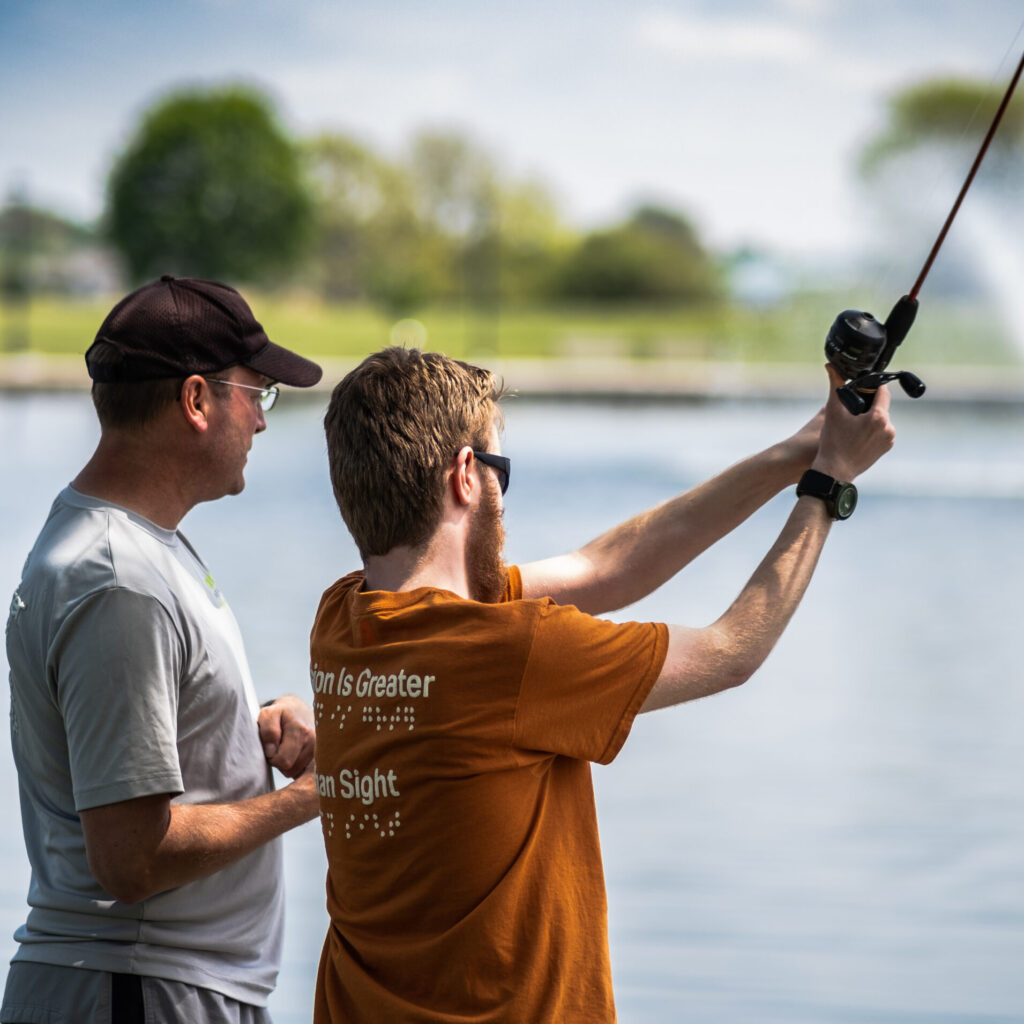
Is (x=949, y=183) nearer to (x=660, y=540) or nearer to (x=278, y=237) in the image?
(x=660, y=540)

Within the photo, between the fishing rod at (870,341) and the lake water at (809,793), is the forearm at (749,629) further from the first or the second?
the lake water at (809,793)

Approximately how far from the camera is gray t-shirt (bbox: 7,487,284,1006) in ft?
5.62

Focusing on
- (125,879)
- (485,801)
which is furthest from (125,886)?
(485,801)

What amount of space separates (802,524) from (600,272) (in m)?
66.7

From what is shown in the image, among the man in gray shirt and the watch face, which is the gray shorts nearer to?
the man in gray shirt

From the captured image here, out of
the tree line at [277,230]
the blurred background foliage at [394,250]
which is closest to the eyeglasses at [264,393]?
the blurred background foliage at [394,250]

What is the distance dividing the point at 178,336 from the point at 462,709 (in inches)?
27.6

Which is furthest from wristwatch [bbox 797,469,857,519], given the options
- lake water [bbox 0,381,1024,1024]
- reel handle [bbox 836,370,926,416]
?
lake water [bbox 0,381,1024,1024]

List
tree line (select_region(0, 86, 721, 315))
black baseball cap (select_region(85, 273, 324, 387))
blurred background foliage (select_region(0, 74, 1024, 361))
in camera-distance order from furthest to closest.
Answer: tree line (select_region(0, 86, 721, 315)) → blurred background foliage (select_region(0, 74, 1024, 361)) → black baseball cap (select_region(85, 273, 324, 387))

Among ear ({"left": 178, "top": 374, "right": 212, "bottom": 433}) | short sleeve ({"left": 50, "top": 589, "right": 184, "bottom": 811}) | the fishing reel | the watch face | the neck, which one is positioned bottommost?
short sleeve ({"left": 50, "top": 589, "right": 184, "bottom": 811})

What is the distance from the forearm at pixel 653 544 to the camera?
6.74ft

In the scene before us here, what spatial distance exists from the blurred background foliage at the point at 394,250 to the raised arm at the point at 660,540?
43.3 metres

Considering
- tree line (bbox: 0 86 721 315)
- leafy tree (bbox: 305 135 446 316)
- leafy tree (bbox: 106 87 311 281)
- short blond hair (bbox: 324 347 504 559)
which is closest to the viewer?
short blond hair (bbox: 324 347 504 559)

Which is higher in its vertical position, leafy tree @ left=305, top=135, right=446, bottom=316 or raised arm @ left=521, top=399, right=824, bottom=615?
leafy tree @ left=305, top=135, right=446, bottom=316
